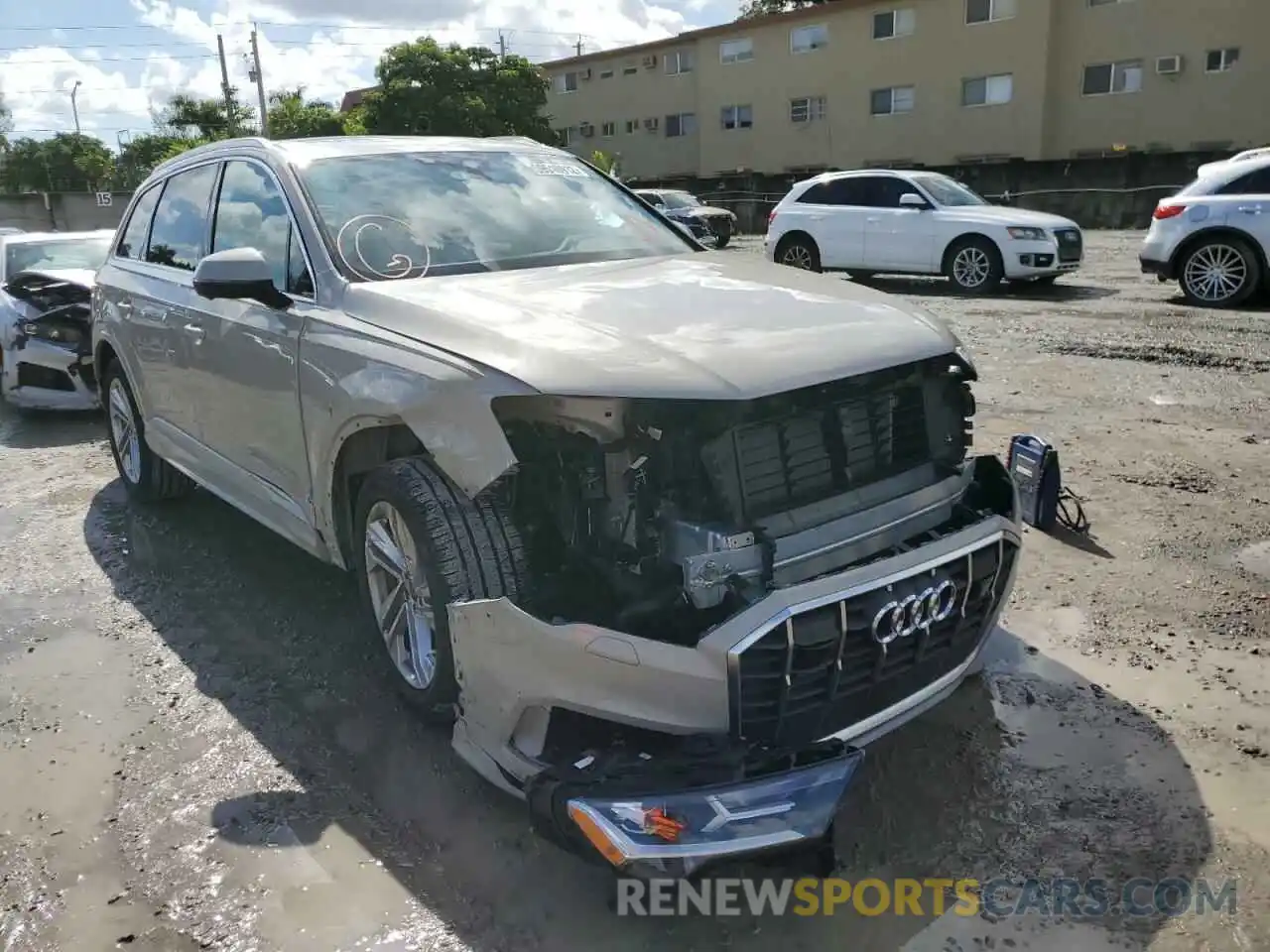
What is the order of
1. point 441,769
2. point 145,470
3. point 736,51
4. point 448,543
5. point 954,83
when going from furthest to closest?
point 736,51
point 954,83
point 145,470
point 441,769
point 448,543

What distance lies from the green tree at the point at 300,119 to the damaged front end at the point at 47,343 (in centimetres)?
4324

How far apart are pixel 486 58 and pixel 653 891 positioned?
46.4 meters

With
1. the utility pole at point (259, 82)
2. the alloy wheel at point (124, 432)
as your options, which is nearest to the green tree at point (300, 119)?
the utility pole at point (259, 82)

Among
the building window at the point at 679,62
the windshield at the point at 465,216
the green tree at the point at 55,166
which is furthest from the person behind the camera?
the green tree at the point at 55,166


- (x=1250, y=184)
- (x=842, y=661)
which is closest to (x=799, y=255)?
(x=1250, y=184)

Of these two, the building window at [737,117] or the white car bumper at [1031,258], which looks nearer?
the white car bumper at [1031,258]

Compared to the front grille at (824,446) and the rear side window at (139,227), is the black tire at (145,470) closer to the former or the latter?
the rear side window at (139,227)

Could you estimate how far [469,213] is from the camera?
3969 millimetres

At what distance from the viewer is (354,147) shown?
422 cm

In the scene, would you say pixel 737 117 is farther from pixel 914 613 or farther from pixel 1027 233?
pixel 914 613

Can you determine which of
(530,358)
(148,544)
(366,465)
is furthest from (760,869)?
(148,544)

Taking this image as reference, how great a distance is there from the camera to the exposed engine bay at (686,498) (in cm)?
264

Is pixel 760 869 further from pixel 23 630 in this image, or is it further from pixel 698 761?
pixel 23 630

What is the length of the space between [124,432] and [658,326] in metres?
4.29
